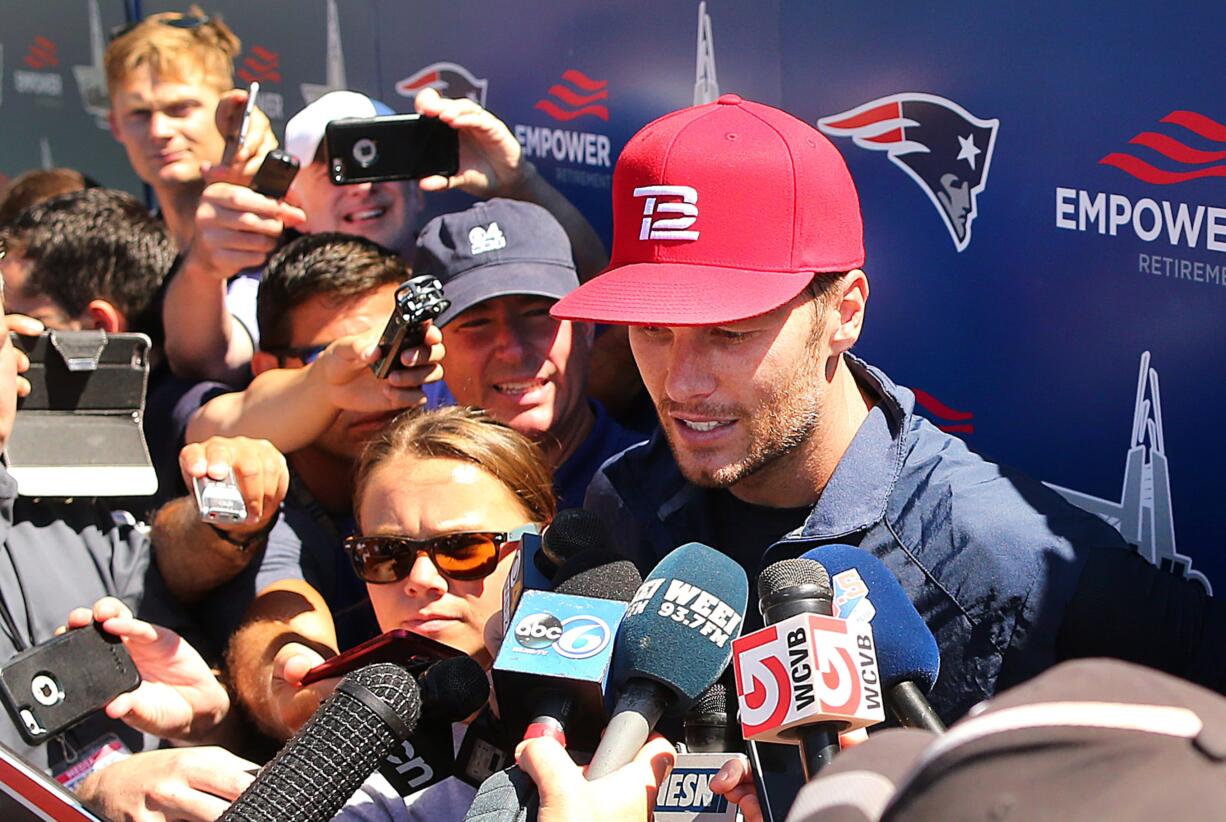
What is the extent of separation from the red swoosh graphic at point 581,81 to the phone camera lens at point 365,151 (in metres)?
0.60

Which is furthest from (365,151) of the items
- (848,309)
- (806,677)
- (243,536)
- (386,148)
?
(806,677)

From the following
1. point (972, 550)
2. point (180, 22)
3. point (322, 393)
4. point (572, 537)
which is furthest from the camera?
point (180, 22)

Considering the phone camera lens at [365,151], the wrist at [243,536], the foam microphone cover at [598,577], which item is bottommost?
the wrist at [243,536]

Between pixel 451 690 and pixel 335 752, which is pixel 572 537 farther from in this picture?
pixel 335 752

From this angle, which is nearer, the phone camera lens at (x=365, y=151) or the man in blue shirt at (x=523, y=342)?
the man in blue shirt at (x=523, y=342)

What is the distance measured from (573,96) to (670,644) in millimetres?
2383

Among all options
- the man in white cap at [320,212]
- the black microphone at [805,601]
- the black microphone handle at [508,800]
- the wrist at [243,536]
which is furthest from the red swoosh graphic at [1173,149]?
the wrist at [243,536]

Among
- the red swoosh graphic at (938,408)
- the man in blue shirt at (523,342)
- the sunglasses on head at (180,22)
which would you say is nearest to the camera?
the red swoosh graphic at (938,408)

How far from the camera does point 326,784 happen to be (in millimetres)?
1434

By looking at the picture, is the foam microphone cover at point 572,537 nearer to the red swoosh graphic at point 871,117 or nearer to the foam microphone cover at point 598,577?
the foam microphone cover at point 598,577

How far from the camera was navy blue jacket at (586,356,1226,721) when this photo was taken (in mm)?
1817

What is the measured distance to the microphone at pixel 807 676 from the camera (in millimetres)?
1270

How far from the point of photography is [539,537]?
1.89m

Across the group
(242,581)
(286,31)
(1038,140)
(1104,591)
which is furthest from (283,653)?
(286,31)
